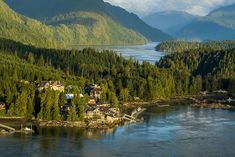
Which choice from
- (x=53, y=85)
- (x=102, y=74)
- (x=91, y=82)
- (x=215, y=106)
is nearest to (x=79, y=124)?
(x=53, y=85)

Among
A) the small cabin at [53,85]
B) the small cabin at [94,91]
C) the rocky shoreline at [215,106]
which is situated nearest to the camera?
the small cabin at [53,85]

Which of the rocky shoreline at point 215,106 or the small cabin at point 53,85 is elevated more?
the small cabin at point 53,85

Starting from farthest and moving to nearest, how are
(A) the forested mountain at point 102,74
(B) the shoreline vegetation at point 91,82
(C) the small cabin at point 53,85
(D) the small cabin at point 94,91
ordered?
(D) the small cabin at point 94,91
(C) the small cabin at point 53,85
(A) the forested mountain at point 102,74
(B) the shoreline vegetation at point 91,82

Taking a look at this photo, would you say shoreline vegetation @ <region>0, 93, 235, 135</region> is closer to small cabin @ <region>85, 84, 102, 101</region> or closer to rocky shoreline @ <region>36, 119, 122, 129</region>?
rocky shoreline @ <region>36, 119, 122, 129</region>

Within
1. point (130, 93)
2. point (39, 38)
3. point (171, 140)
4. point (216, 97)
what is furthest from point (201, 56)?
point (171, 140)

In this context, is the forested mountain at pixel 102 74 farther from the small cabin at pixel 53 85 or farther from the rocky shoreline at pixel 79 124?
the small cabin at pixel 53 85

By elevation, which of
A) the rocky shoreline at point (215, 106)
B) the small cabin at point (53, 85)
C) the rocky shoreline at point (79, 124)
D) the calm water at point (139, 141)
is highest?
the small cabin at point (53, 85)

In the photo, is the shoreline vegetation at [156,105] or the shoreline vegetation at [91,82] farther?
the shoreline vegetation at [91,82]

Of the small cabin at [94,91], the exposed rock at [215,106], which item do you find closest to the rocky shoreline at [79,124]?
the small cabin at [94,91]

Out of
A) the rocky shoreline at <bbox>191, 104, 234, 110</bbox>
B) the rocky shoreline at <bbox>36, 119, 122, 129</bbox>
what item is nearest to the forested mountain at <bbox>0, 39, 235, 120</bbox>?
the rocky shoreline at <bbox>36, 119, 122, 129</bbox>
